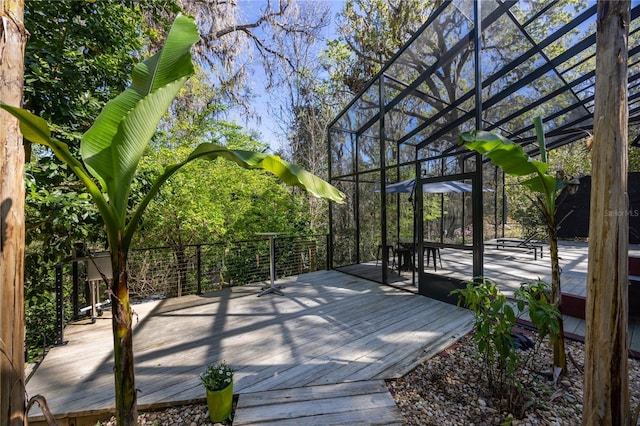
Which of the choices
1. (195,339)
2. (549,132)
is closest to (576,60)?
(549,132)

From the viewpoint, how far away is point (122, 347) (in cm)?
132

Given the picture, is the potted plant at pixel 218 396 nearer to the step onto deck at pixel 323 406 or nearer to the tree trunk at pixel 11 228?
the step onto deck at pixel 323 406

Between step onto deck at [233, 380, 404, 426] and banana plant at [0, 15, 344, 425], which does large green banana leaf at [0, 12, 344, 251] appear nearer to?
banana plant at [0, 15, 344, 425]

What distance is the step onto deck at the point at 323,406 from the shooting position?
1926mm

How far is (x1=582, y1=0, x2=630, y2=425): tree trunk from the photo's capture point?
1.43 metres

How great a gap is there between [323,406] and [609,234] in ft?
7.34

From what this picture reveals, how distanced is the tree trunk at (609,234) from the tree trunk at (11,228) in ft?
10.3

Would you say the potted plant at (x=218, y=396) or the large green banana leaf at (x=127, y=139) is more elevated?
the large green banana leaf at (x=127, y=139)

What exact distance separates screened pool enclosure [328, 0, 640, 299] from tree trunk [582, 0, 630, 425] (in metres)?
2.56

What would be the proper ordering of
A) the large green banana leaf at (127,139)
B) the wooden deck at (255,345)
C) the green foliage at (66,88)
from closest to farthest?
the large green banana leaf at (127,139), the wooden deck at (255,345), the green foliage at (66,88)

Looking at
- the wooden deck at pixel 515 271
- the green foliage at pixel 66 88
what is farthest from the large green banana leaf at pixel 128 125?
the wooden deck at pixel 515 271

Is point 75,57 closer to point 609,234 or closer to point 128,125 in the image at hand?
point 128,125

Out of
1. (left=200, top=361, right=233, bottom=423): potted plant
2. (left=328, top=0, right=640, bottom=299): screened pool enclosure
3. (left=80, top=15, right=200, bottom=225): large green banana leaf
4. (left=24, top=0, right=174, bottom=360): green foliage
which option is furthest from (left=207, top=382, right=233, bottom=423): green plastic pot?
(left=328, top=0, right=640, bottom=299): screened pool enclosure

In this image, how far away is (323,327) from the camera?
361 cm
